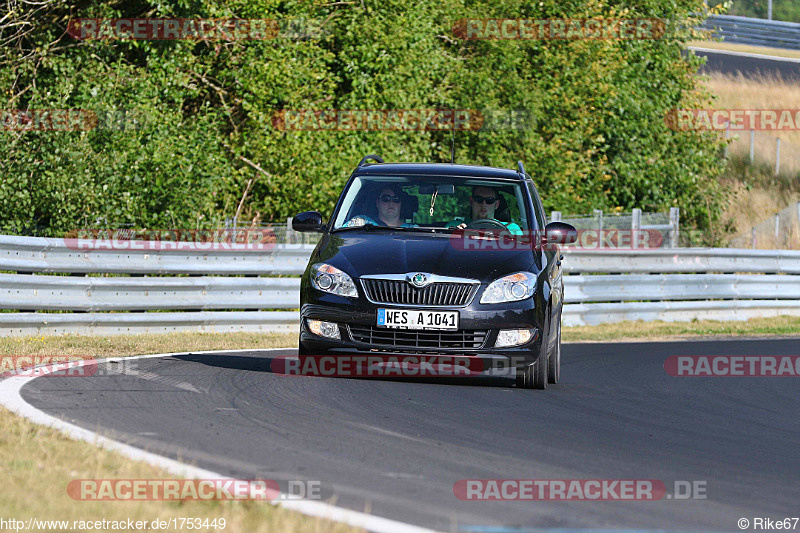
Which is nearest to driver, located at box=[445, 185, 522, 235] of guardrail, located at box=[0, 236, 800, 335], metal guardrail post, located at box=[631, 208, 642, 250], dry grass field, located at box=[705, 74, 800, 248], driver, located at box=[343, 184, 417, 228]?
driver, located at box=[343, 184, 417, 228]

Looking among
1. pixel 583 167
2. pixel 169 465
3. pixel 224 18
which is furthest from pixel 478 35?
pixel 169 465

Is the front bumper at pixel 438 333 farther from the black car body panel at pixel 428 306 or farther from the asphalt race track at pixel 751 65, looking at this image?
the asphalt race track at pixel 751 65

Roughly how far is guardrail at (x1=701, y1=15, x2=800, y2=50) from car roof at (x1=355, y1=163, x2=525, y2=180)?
42.4 m

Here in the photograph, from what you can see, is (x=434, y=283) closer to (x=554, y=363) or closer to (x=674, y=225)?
(x=554, y=363)

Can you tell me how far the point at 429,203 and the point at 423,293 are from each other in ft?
4.55

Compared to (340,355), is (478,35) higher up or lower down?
higher up

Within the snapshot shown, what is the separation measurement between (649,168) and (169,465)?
26.0m

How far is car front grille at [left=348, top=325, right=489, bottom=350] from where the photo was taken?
901cm

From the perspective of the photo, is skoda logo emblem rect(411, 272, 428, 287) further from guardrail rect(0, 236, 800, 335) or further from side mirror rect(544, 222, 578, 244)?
guardrail rect(0, 236, 800, 335)

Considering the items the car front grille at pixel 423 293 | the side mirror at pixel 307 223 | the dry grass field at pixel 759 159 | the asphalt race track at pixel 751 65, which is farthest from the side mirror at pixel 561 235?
the asphalt race track at pixel 751 65

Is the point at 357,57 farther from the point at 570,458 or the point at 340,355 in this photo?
the point at 570,458

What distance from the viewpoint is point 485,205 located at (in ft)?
33.8

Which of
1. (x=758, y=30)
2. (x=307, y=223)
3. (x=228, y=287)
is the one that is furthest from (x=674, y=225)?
(x=758, y=30)

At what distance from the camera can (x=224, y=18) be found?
23547 mm
